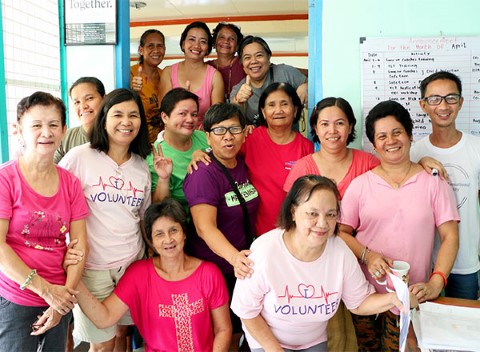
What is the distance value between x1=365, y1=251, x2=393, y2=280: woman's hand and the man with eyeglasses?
502mm

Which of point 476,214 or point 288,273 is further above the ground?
point 476,214

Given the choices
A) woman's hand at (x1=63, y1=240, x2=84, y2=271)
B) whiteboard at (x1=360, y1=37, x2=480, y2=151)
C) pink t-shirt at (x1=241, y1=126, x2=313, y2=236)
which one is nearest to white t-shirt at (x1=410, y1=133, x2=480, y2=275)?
whiteboard at (x1=360, y1=37, x2=480, y2=151)

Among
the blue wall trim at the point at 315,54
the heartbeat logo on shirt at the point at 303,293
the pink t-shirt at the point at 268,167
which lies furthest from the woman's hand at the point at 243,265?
the blue wall trim at the point at 315,54

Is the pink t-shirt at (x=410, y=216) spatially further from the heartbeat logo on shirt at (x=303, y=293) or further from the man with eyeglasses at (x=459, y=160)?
the heartbeat logo on shirt at (x=303, y=293)

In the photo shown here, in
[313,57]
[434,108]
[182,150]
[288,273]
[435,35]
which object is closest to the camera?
[288,273]

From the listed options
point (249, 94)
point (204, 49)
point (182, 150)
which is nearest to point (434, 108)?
point (249, 94)

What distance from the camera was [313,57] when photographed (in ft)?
8.77

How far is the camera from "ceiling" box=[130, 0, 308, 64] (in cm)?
674

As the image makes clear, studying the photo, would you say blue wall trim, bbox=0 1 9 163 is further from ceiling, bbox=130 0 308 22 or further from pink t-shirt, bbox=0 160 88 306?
ceiling, bbox=130 0 308 22

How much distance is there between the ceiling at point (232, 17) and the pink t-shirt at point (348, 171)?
5089 millimetres

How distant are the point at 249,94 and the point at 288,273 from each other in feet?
4.23

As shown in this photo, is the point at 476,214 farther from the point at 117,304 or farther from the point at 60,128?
the point at 60,128

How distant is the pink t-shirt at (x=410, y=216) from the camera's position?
1.90 meters

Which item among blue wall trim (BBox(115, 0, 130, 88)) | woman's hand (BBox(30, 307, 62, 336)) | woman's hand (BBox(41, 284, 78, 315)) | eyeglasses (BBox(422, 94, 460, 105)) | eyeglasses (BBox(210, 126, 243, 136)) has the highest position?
blue wall trim (BBox(115, 0, 130, 88))
